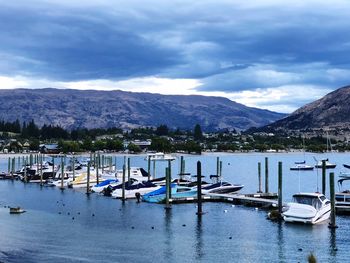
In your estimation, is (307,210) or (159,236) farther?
(307,210)

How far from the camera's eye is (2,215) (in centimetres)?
6912

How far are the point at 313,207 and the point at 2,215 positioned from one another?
1344 inches

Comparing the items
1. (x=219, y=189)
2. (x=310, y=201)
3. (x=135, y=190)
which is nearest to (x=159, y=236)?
(x=310, y=201)

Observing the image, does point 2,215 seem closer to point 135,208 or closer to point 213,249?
point 135,208

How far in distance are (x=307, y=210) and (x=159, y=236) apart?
1483 centimetres

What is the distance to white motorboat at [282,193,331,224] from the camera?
58.8 meters

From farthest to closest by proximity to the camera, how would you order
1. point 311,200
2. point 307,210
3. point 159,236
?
1. point 311,200
2. point 307,210
3. point 159,236

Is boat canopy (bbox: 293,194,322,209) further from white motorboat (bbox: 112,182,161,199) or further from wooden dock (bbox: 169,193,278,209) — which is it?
white motorboat (bbox: 112,182,161,199)

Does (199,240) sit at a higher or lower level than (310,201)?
lower

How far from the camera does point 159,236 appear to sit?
55375 mm

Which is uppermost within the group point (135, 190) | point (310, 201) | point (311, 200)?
point (311, 200)

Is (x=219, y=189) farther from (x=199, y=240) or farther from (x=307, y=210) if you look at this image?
(x=199, y=240)

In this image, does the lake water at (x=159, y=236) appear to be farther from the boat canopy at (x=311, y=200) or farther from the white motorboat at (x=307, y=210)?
the boat canopy at (x=311, y=200)

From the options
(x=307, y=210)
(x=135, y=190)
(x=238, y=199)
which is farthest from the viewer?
(x=135, y=190)
